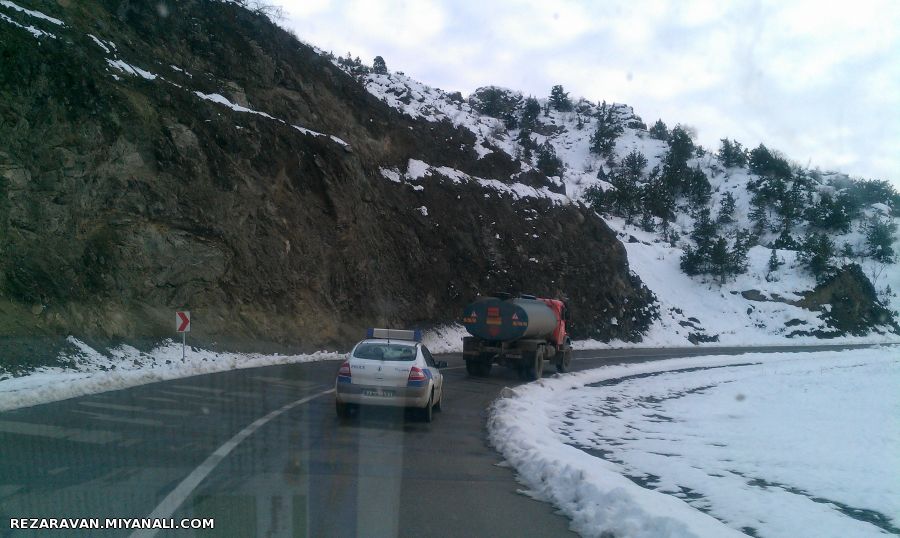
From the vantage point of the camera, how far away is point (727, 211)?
303 feet

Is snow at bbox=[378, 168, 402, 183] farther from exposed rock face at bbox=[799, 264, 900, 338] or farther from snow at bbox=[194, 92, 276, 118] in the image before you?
exposed rock face at bbox=[799, 264, 900, 338]

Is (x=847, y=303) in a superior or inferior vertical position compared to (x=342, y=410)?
superior

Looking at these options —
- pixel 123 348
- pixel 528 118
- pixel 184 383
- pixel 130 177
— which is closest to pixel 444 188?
pixel 130 177

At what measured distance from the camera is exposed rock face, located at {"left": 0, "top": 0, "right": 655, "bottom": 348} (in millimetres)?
22531

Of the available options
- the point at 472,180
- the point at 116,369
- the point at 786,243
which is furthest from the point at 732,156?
the point at 116,369

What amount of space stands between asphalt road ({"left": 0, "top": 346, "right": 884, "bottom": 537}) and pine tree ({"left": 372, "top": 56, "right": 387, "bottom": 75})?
7877 cm

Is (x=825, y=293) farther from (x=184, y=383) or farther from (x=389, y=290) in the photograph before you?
(x=184, y=383)

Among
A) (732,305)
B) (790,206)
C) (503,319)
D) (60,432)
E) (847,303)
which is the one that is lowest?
(60,432)

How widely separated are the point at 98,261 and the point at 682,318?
45.5 m

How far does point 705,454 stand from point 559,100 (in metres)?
129

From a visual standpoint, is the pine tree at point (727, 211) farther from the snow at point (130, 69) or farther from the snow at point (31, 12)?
the snow at point (31, 12)

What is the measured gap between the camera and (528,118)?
115m

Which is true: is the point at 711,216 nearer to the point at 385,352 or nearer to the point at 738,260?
Result: the point at 738,260

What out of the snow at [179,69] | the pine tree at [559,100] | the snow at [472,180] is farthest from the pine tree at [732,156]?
the snow at [179,69]
